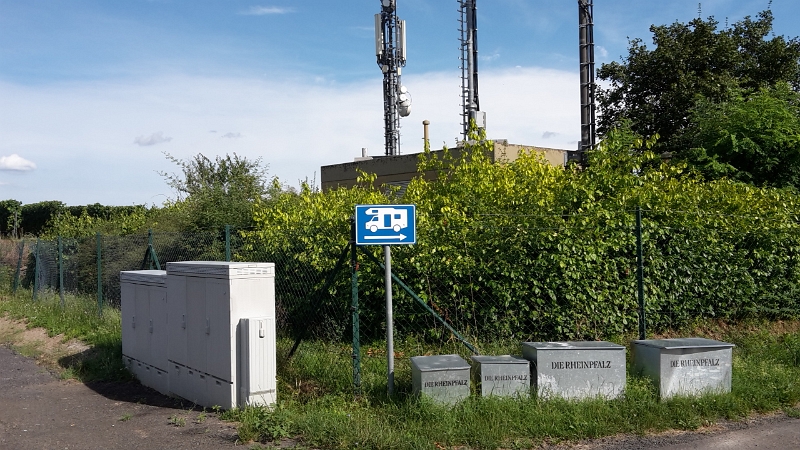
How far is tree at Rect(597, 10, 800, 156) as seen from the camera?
23.0 m

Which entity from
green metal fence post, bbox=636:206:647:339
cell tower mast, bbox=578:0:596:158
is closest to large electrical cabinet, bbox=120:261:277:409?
green metal fence post, bbox=636:206:647:339

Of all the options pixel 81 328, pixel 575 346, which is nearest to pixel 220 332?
pixel 575 346

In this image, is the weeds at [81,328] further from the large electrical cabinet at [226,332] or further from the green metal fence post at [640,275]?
the green metal fence post at [640,275]

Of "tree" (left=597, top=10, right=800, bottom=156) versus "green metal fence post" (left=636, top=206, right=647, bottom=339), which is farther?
"tree" (left=597, top=10, right=800, bottom=156)

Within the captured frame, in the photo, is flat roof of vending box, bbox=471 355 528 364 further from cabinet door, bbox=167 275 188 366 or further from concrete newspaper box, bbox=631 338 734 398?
cabinet door, bbox=167 275 188 366

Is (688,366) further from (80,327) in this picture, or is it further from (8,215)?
(8,215)

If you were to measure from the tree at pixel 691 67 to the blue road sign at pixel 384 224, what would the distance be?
1768cm

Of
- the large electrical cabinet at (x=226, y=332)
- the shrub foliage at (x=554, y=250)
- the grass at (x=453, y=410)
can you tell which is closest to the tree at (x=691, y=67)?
the shrub foliage at (x=554, y=250)

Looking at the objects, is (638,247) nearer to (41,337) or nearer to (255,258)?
(255,258)

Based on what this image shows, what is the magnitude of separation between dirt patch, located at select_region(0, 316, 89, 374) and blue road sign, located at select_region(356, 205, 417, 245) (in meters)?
5.49

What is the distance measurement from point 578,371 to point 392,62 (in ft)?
86.0

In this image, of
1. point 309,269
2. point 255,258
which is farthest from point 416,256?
point 255,258

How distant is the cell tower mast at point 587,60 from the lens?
2153 centimetres

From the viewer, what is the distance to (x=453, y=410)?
6.25m
